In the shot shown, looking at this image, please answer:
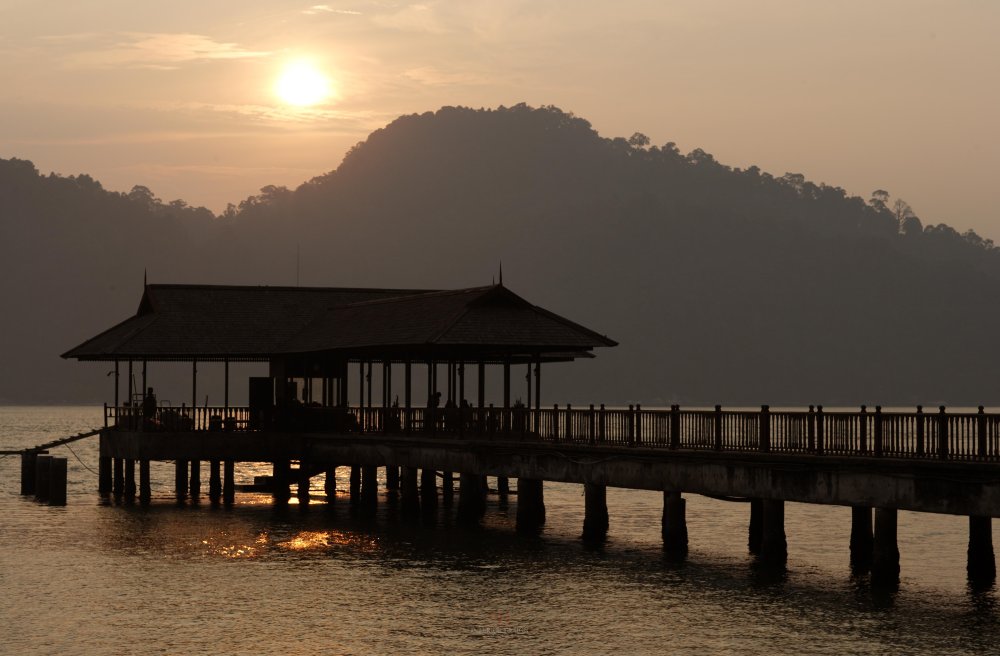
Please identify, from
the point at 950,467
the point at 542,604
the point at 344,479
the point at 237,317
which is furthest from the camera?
the point at 344,479

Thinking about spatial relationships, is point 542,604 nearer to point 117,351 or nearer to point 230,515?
point 230,515

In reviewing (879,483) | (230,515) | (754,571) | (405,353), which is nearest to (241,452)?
A: (230,515)

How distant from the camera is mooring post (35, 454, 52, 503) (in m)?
68.2

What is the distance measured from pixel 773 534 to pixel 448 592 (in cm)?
860

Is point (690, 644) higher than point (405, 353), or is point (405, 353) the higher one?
point (405, 353)

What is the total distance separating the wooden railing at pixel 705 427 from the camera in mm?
34062

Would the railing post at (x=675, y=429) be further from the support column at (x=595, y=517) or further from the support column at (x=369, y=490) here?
the support column at (x=369, y=490)

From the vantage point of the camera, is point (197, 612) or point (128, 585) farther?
point (128, 585)

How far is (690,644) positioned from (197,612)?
1083cm

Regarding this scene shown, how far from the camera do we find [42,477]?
6906cm

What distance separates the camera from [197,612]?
35.0 m

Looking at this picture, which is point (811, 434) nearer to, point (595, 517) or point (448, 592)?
point (448, 592)

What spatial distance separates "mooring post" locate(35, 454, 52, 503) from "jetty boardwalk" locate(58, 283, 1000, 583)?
2.49 metres

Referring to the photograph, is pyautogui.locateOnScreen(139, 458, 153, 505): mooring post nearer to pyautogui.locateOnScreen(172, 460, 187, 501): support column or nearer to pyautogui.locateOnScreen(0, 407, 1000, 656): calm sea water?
pyautogui.locateOnScreen(172, 460, 187, 501): support column
